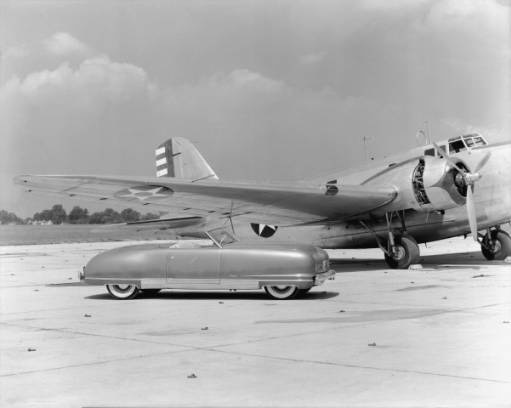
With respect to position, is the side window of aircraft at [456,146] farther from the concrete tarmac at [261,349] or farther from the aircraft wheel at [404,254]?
the concrete tarmac at [261,349]

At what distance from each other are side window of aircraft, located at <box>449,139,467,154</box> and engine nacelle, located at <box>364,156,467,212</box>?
91cm

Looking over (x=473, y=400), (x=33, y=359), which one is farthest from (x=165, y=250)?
(x=473, y=400)

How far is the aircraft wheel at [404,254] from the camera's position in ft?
58.5

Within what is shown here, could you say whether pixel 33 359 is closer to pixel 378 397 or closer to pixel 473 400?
pixel 378 397

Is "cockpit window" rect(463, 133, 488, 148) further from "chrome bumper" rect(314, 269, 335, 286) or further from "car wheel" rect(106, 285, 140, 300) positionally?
"car wheel" rect(106, 285, 140, 300)

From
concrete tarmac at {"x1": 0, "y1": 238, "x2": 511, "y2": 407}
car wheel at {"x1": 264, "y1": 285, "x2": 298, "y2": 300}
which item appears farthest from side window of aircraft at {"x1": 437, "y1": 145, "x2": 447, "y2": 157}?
car wheel at {"x1": 264, "y1": 285, "x2": 298, "y2": 300}

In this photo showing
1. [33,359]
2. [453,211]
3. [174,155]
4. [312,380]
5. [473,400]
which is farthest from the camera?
[174,155]

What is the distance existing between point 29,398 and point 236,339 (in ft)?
9.55

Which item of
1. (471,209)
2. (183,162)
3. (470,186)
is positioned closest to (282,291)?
(471,209)

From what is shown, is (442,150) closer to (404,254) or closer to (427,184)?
(427,184)

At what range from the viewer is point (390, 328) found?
8289 millimetres

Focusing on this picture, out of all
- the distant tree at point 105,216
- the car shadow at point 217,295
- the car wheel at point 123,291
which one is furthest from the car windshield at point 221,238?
the distant tree at point 105,216

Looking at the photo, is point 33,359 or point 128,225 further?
point 128,225

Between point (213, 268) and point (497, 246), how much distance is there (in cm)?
1190
